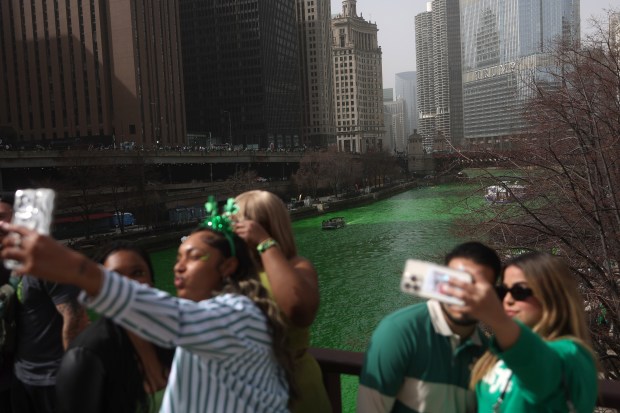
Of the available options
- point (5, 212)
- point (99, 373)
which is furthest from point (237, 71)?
point (99, 373)

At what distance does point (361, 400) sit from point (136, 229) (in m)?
40.7

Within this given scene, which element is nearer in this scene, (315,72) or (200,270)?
(200,270)

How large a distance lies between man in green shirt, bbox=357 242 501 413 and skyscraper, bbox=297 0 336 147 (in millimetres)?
128982

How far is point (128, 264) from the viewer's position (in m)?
2.64

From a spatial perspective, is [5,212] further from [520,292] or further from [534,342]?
[534,342]

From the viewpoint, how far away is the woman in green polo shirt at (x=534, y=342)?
1637 mm

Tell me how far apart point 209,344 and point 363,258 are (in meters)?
29.3

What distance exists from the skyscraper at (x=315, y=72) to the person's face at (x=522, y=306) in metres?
129

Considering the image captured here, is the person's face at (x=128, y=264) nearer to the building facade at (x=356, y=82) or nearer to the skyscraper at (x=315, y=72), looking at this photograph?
the skyscraper at (x=315, y=72)

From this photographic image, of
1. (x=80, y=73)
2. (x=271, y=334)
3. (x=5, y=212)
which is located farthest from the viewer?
(x=80, y=73)

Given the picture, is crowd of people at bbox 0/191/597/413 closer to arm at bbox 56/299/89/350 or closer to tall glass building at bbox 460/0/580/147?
arm at bbox 56/299/89/350

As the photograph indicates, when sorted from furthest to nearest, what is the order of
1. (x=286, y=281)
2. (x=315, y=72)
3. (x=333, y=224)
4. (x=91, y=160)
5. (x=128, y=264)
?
(x=315, y=72) < (x=333, y=224) < (x=91, y=160) < (x=128, y=264) < (x=286, y=281)

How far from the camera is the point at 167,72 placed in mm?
86125

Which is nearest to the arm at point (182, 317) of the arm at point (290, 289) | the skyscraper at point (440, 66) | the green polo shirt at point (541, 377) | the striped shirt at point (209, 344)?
the striped shirt at point (209, 344)
